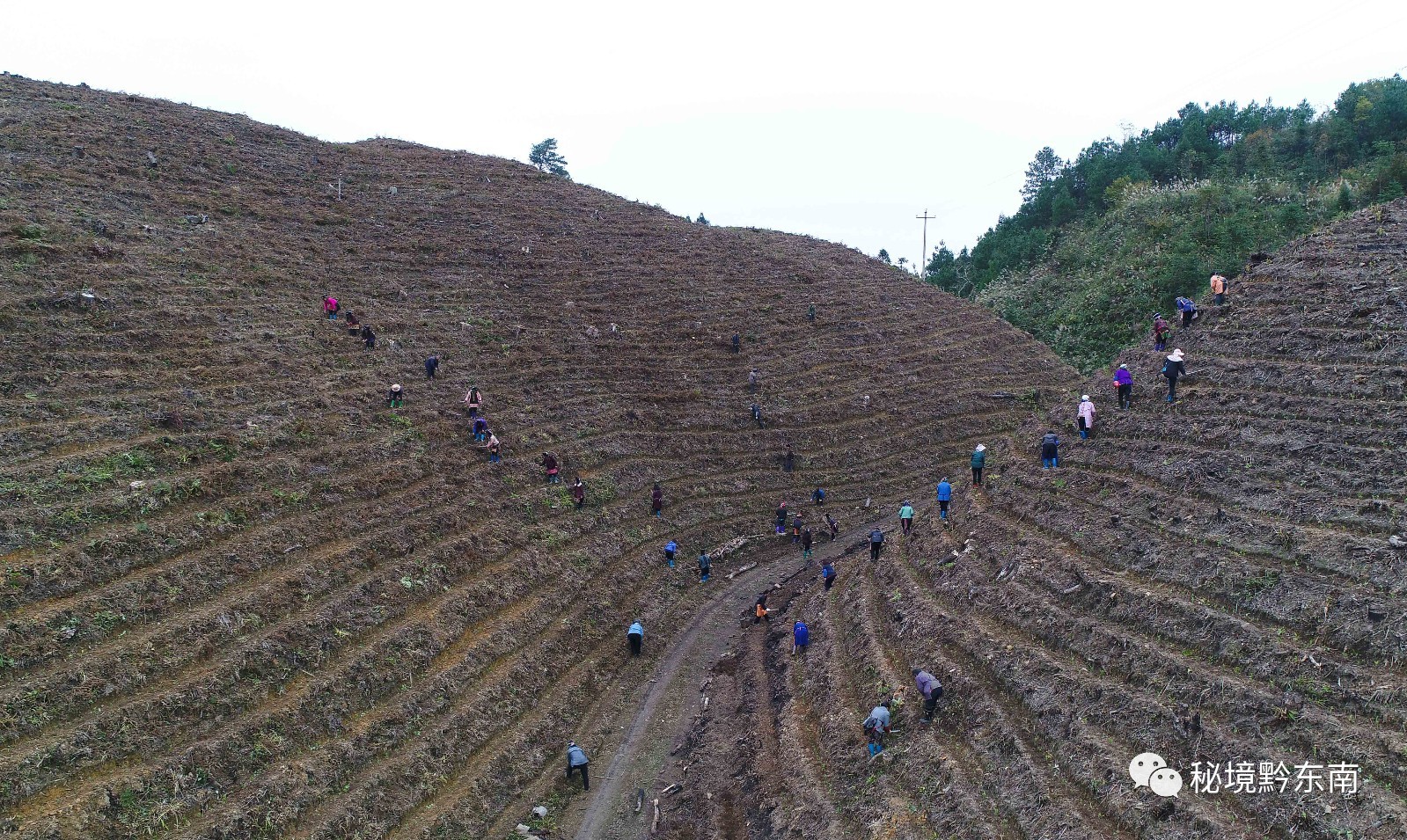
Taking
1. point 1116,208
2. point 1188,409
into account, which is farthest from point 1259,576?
point 1116,208

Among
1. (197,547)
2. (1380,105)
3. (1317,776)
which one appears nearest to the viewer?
(1317,776)

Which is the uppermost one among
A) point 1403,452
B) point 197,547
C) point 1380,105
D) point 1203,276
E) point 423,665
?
point 1380,105

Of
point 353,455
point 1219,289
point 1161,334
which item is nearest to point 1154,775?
point 1161,334

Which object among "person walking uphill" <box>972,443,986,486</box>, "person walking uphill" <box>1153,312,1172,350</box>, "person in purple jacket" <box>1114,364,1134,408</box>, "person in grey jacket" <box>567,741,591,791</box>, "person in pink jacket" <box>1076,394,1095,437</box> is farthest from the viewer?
"person walking uphill" <box>1153,312,1172,350</box>

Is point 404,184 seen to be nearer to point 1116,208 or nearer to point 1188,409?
point 1188,409

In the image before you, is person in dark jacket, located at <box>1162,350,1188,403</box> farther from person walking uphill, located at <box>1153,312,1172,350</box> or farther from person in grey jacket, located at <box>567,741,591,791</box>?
person in grey jacket, located at <box>567,741,591,791</box>

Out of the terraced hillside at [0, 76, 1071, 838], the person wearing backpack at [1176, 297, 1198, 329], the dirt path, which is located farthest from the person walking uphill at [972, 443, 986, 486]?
the terraced hillside at [0, 76, 1071, 838]

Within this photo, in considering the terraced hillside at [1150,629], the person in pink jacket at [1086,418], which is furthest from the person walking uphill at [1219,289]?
the person in pink jacket at [1086,418]
